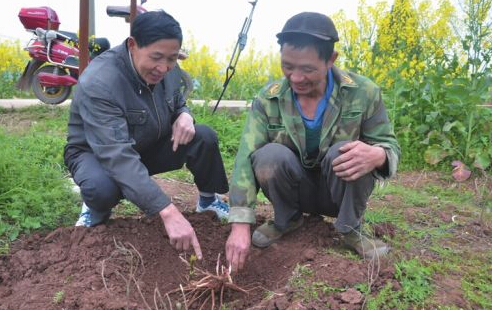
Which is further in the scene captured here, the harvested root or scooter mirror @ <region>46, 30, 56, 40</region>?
scooter mirror @ <region>46, 30, 56, 40</region>

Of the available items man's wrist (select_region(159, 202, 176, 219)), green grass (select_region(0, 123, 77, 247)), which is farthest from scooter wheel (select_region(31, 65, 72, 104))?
man's wrist (select_region(159, 202, 176, 219))

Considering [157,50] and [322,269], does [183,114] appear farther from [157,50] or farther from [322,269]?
[322,269]

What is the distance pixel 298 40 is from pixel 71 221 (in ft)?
5.50

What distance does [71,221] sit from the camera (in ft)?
10.2

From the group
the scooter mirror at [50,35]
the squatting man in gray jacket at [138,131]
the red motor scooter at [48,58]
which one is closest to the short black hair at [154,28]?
the squatting man in gray jacket at [138,131]

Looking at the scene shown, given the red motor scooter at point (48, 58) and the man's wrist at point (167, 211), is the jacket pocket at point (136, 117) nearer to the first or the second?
the man's wrist at point (167, 211)

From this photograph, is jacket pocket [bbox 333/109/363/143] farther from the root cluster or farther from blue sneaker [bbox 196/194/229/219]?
blue sneaker [bbox 196/194/229/219]

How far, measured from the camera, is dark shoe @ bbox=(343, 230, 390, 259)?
2.54 m

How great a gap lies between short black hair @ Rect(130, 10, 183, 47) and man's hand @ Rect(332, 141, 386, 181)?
3.00ft

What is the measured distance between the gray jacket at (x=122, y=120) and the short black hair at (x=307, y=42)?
0.75m

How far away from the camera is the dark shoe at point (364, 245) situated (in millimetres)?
2537

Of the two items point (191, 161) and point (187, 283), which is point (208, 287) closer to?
point (187, 283)

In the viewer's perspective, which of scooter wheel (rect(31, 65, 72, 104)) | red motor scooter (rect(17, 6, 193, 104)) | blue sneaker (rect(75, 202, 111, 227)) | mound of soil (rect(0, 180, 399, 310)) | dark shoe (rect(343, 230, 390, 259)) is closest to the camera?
mound of soil (rect(0, 180, 399, 310))

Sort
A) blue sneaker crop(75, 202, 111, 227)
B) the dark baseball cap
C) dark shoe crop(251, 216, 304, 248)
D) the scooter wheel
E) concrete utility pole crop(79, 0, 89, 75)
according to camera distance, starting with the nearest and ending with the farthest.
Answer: the dark baseball cap, dark shoe crop(251, 216, 304, 248), blue sneaker crop(75, 202, 111, 227), concrete utility pole crop(79, 0, 89, 75), the scooter wheel
